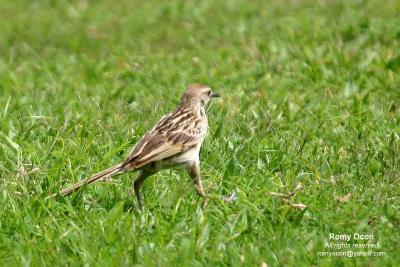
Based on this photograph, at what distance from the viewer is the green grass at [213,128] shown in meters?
7.39

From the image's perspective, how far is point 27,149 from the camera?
939 centimetres

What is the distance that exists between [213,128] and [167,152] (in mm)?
1833

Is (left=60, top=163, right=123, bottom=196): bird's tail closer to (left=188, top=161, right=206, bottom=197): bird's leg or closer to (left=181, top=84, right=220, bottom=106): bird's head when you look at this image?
(left=188, top=161, right=206, bottom=197): bird's leg

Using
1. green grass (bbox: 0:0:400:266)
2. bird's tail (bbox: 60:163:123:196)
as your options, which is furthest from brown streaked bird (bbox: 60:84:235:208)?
green grass (bbox: 0:0:400:266)

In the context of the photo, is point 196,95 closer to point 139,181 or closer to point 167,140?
point 167,140

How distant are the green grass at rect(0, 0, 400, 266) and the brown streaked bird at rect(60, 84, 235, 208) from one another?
170 millimetres

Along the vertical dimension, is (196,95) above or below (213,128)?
above

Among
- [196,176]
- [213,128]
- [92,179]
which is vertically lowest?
[213,128]

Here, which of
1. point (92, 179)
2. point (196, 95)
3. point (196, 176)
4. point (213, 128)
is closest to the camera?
point (92, 179)

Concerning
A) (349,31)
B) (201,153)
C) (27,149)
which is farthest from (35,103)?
(349,31)

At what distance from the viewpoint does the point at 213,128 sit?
33.1 ft

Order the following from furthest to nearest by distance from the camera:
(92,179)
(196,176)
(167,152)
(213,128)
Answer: (213,128), (196,176), (167,152), (92,179)

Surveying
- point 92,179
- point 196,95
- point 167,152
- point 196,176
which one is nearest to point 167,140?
point 167,152

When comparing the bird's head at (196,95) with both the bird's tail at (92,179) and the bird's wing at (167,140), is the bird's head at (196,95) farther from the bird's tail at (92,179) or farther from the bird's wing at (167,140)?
the bird's tail at (92,179)
